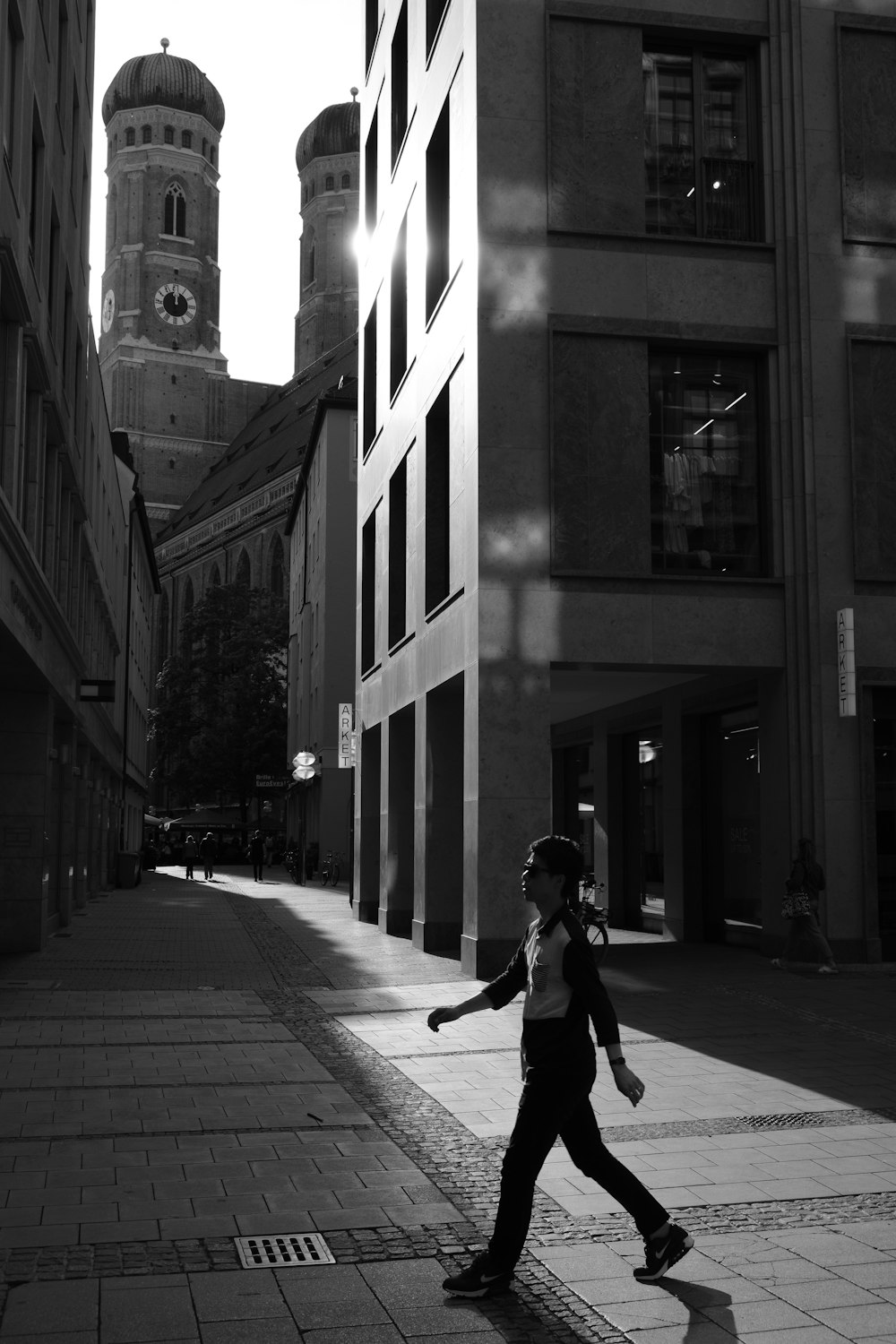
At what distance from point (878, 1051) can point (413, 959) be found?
8.58m

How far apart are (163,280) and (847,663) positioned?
11861cm

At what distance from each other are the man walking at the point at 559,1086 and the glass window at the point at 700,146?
45.6 ft

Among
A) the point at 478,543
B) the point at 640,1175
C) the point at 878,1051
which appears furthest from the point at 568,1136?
the point at 478,543

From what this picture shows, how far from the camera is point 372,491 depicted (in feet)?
88.7

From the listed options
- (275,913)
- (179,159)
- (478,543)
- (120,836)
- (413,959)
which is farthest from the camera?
(179,159)

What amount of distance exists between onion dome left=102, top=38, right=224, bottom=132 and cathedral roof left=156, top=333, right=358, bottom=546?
24649 millimetres

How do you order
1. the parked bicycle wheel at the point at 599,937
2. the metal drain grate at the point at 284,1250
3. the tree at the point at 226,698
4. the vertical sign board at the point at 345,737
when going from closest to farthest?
the metal drain grate at the point at 284,1250
the parked bicycle wheel at the point at 599,937
the vertical sign board at the point at 345,737
the tree at the point at 226,698

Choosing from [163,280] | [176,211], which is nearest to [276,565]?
[163,280]

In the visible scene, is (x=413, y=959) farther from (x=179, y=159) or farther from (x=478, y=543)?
(x=179, y=159)

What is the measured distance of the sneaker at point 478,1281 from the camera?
5234mm

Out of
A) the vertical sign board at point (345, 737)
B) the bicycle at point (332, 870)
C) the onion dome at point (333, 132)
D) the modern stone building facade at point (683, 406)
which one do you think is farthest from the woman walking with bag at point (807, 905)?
the onion dome at point (333, 132)

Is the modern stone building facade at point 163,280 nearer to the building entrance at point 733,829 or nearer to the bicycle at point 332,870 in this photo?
the bicycle at point 332,870

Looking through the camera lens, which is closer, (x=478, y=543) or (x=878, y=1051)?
(x=878, y=1051)

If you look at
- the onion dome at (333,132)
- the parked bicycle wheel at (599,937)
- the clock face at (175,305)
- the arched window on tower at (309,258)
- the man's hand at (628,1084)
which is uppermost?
the onion dome at (333,132)
